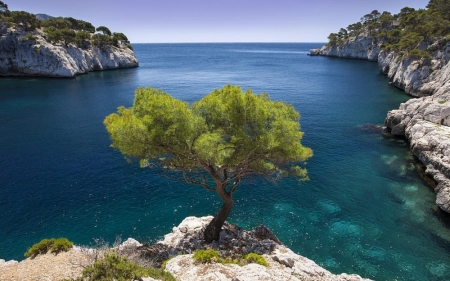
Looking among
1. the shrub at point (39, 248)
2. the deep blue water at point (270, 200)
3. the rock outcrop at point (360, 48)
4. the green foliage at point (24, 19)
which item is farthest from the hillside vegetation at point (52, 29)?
the rock outcrop at point (360, 48)

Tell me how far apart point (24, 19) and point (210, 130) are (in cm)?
12361

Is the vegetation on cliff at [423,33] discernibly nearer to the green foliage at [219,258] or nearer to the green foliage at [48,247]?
the green foliage at [219,258]

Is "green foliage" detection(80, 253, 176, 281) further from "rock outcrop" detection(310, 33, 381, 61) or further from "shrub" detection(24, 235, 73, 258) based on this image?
"rock outcrop" detection(310, 33, 381, 61)

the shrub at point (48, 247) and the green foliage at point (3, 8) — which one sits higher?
the green foliage at point (3, 8)

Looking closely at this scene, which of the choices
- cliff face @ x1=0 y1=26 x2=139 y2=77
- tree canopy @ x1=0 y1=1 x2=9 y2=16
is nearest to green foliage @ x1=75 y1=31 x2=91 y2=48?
cliff face @ x1=0 y1=26 x2=139 y2=77

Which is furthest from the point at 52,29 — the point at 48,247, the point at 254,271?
the point at 254,271

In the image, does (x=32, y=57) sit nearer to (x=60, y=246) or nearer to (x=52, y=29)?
(x=52, y=29)

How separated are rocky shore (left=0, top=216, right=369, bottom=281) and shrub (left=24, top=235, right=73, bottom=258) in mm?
504

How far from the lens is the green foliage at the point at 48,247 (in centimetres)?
1966

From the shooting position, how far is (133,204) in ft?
101

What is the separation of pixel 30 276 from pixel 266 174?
17.4 m

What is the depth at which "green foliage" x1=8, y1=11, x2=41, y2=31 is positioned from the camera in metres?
106

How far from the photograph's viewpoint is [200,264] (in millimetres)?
18453

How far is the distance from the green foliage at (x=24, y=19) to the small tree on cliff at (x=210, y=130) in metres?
117
